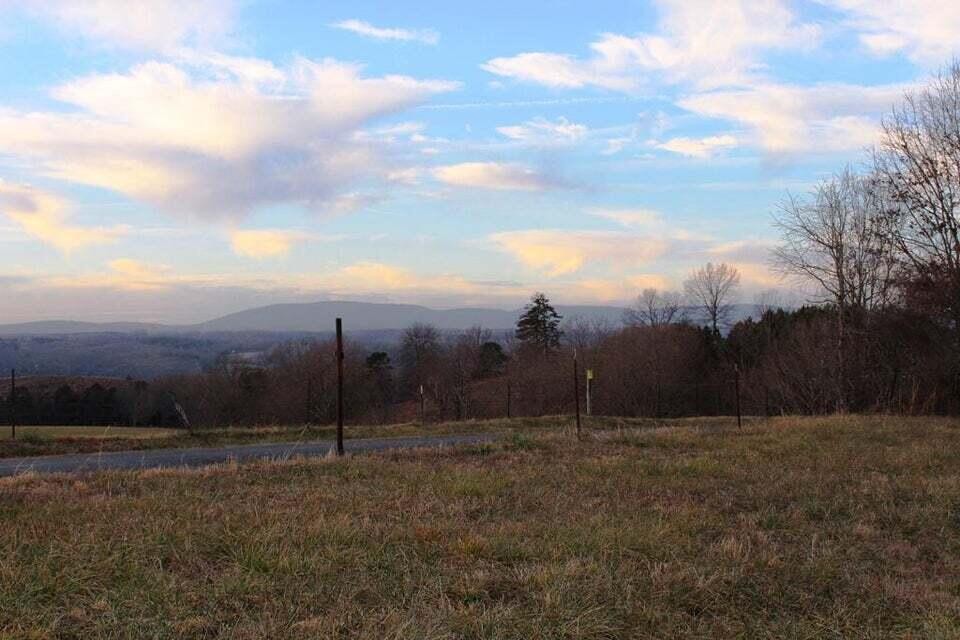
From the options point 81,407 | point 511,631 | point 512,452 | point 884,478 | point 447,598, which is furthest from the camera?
point 81,407

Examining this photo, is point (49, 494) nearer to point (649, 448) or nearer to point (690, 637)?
point (690, 637)

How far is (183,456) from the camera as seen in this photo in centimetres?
1395

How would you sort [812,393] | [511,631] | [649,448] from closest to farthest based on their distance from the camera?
[511,631] → [649,448] → [812,393]

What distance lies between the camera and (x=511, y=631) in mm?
3812

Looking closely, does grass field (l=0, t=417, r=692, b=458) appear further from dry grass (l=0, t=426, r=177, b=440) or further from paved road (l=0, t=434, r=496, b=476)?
paved road (l=0, t=434, r=496, b=476)

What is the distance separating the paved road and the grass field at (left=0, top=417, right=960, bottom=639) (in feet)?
8.92

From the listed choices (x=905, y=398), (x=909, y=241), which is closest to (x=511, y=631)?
(x=909, y=241)

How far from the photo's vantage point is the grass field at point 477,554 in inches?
156

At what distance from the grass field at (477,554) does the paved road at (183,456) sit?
8.92 ft

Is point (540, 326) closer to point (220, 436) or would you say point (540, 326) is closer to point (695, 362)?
point (695, 362)

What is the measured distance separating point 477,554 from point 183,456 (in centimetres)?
1011

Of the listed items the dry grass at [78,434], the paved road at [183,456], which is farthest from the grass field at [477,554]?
the dry grass at [78,434]

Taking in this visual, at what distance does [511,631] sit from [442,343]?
71167 mm

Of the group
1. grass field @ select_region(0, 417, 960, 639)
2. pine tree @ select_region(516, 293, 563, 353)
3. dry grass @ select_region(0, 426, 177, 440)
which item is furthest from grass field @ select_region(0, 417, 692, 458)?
pine tree @ select_region(516, 293, 563, 353)
